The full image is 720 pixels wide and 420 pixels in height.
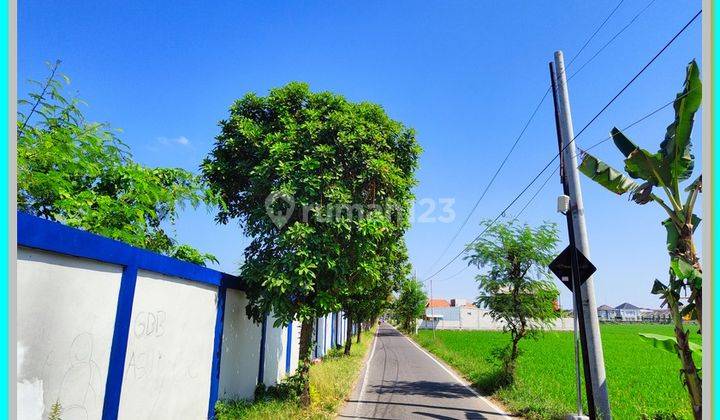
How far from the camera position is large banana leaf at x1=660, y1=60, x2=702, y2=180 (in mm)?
5965

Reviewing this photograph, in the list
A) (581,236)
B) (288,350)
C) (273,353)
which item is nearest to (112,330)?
(581,236)

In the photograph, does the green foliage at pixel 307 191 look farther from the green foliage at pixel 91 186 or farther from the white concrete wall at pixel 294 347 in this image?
the white concrete wall at pixel 294 347

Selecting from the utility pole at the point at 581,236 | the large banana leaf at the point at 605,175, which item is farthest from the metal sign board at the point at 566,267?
the large banana leaf at the point at 605,175

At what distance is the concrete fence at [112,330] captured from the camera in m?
3.47

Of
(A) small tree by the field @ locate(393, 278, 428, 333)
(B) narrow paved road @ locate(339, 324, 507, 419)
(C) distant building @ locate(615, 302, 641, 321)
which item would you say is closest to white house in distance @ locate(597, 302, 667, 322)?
(C) distant building @ locate(615, 302, 641, 321)

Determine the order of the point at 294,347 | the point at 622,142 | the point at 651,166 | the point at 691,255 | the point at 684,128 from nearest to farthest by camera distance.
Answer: the point at 691,255 → the point at 684,128 → the point at 651,166 → the point at 622,142 → the point at 294,347

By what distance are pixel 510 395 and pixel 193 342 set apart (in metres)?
8.86

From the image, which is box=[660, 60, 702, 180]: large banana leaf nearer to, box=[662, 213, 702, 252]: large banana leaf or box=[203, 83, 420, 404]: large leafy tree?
box=[662, 213, 702, 252]: large banana leaf

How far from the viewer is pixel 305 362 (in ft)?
32.0

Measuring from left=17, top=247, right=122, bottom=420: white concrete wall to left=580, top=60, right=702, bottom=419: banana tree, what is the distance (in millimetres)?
7192

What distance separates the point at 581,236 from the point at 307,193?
562 centimetres

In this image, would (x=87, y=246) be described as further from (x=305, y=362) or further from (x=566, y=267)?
(x=566, y=267)

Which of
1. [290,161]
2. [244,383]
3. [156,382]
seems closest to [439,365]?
[244,383]

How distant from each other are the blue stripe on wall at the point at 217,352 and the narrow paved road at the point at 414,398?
3101 millimetres
